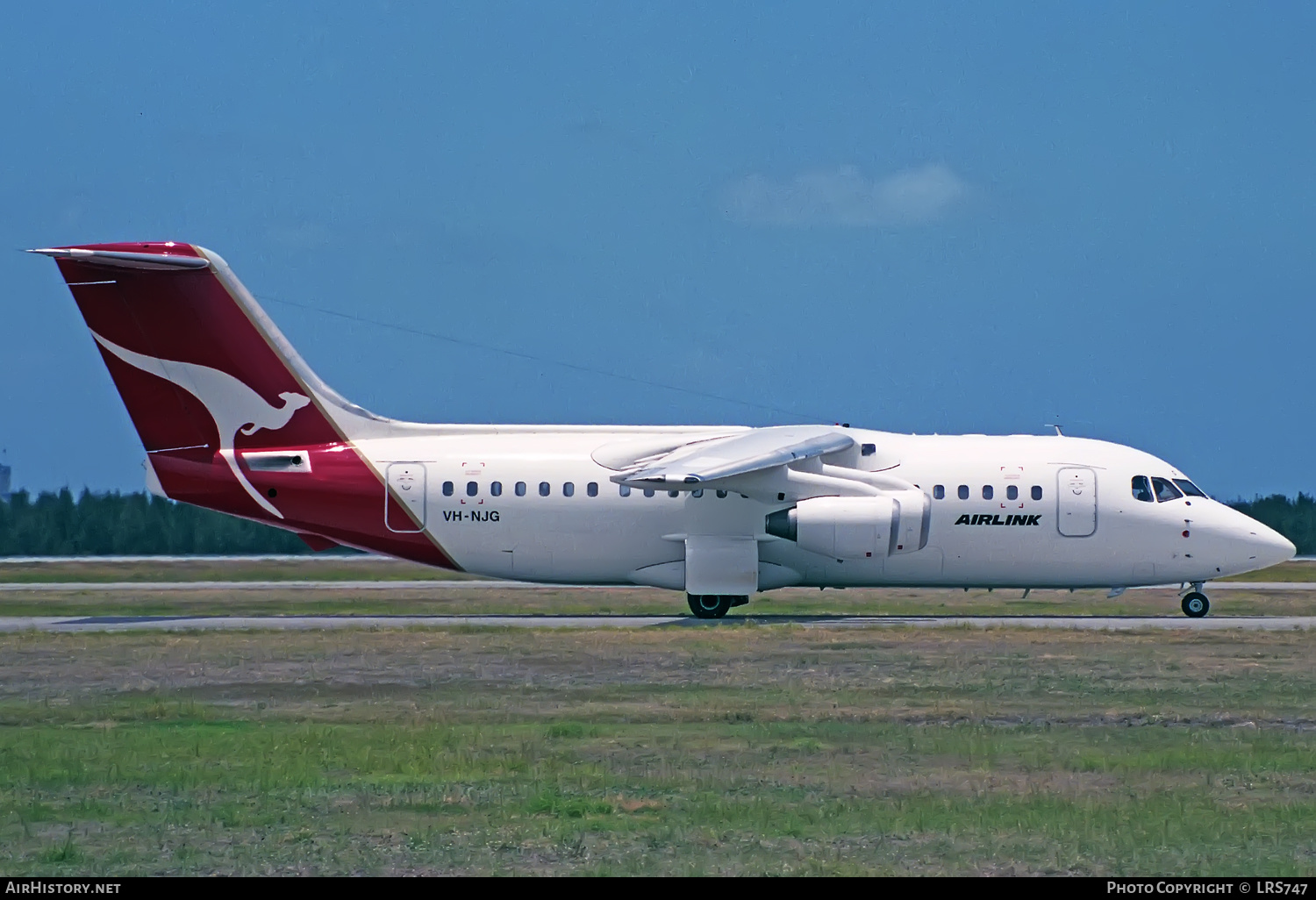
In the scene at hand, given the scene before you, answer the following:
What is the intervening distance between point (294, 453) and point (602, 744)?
18142 mm

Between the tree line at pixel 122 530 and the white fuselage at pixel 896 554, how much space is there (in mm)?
30492

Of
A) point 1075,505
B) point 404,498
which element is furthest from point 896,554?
point 404,498

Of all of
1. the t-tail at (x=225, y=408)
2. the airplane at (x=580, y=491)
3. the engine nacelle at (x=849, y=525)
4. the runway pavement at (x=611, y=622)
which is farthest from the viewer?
the airplane at (x=580, y=491)

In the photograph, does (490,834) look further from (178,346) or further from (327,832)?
(178,346)

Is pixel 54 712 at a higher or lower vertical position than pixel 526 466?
lower

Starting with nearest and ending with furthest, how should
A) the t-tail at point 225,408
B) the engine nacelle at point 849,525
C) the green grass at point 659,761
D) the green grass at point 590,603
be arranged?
the green grass at point 659,761 < the engine nacelle at point 849,525 < the t-tail at point 225,408 < the green grass at point 590,603

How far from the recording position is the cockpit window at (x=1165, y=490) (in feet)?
107

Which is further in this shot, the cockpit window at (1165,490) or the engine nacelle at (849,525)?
the cockpit window at (1165,490)

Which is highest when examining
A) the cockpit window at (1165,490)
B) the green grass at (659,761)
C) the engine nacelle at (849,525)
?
the cockpit window at (1165,490)

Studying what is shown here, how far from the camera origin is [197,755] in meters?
14.5

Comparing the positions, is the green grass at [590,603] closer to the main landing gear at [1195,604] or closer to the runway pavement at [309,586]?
the runway pavement at [309,586]

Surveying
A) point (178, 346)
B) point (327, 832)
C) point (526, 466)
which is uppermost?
point (178, 346)

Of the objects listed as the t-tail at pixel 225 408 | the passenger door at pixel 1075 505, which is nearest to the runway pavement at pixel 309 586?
the t-tail at pixel 225 408
